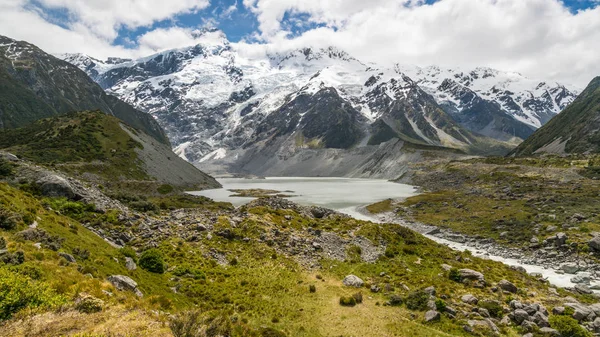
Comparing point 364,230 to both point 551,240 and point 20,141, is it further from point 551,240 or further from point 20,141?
point 20,141

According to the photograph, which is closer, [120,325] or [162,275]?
[120,325]

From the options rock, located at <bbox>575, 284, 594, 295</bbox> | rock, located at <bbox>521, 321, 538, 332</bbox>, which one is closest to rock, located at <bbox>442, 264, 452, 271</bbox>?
rock, located at <bbox>575, 284, 594, 295</bbox>

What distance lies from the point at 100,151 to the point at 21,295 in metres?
133

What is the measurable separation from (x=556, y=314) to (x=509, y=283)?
504 centimetres

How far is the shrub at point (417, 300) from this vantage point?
89.4ft

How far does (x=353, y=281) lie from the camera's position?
3288cm

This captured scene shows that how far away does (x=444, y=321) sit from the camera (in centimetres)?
2512

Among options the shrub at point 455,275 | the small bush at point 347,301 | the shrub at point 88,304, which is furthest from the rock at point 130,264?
the shrub at point 455,275

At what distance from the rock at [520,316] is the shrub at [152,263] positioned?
2753 centimetres

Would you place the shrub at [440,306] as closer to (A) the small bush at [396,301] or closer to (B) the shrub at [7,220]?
(A) the small bush at [396,301]

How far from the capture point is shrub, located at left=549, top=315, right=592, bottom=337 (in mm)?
22984

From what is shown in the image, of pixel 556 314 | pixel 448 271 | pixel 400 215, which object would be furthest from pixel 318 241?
pixel 400 215

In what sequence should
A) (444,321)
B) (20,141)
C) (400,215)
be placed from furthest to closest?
(20,141), (400,215), (444,321)

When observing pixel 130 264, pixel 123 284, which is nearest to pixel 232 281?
pixel 130 264
